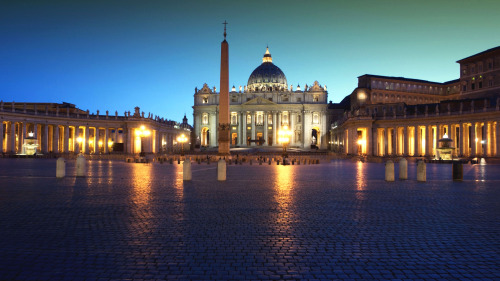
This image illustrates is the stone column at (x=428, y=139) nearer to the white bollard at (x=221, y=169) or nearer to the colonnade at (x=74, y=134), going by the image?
the colonnade at (x=74, y=134)

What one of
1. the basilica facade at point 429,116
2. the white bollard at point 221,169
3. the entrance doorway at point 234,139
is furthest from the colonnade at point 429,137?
the entrance doorway at point 234,139

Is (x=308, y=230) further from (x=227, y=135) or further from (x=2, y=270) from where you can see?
(x=227, y=135)

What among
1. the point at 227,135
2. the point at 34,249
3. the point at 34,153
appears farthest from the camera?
the point at 34,153

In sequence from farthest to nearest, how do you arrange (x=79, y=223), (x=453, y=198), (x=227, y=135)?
(x=227, y=135), (x=453, y=198), (x=79, y=223)

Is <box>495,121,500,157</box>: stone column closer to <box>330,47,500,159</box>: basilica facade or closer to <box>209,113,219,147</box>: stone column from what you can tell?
<box>330,47,500,159</box>: basilica facade

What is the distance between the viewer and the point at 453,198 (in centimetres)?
1400

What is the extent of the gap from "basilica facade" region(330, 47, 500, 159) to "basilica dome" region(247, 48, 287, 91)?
3746 cm

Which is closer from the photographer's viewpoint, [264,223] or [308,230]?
[308,230]

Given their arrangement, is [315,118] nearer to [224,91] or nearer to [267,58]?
[267,58]

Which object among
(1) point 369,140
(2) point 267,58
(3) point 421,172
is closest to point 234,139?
(2) point 267,58

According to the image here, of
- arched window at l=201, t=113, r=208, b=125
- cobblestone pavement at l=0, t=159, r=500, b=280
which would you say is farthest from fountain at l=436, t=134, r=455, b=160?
arched window at l=201, t=113, r=208, b=125

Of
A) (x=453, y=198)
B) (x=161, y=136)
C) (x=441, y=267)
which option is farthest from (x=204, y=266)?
(x=161, y=136)

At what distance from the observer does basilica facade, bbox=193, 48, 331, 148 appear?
124 meters

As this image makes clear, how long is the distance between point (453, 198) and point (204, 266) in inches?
452
